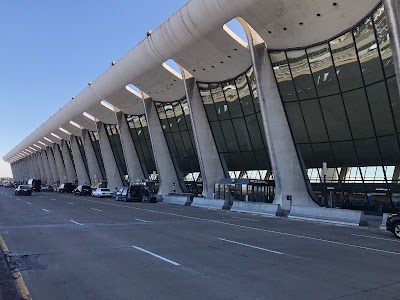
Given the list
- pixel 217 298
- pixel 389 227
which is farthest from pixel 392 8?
pixel 217 298

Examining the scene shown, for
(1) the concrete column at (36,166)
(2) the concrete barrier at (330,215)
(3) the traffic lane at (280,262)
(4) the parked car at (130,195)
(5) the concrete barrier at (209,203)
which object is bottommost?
(2) the concrete barrier at (330,215)

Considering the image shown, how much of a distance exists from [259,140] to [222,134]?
4573 mm

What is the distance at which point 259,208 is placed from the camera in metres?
25.5

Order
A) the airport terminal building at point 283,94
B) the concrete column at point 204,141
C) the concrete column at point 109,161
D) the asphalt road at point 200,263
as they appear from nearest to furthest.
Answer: the asphalt road at point 200,263, the airport terminal building at point 283,94, the concrete column at point 204,141, the concrete column at point 109,161

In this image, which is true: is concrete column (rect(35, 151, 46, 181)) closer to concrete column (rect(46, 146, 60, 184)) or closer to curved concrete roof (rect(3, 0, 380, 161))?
concrete column (rect(46, 146, 60, 184))

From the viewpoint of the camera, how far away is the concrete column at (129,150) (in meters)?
48.9

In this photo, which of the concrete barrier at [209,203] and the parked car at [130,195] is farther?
the parked car at [130,195]

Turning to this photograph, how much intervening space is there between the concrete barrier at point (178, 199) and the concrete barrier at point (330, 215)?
13.6 metres

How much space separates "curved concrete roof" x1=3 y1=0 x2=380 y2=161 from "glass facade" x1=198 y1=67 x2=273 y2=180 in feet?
3.90

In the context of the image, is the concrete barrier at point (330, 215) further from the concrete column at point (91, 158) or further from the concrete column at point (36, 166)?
the concrete column at point (36, 166)

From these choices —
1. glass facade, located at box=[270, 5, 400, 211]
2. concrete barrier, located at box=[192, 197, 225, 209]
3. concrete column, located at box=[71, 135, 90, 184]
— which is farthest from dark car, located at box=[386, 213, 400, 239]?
concrete column, located at box=[71, 135, 90, 184]

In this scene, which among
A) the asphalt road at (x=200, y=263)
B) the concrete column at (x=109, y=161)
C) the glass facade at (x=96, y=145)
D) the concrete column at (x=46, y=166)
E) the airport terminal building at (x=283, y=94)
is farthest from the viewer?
the concrete column at (x=46, y=166)

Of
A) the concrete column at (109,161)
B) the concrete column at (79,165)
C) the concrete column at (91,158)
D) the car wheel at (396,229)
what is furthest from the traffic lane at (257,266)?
the concrete column at (79,165)

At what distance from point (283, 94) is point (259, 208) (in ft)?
26.8
